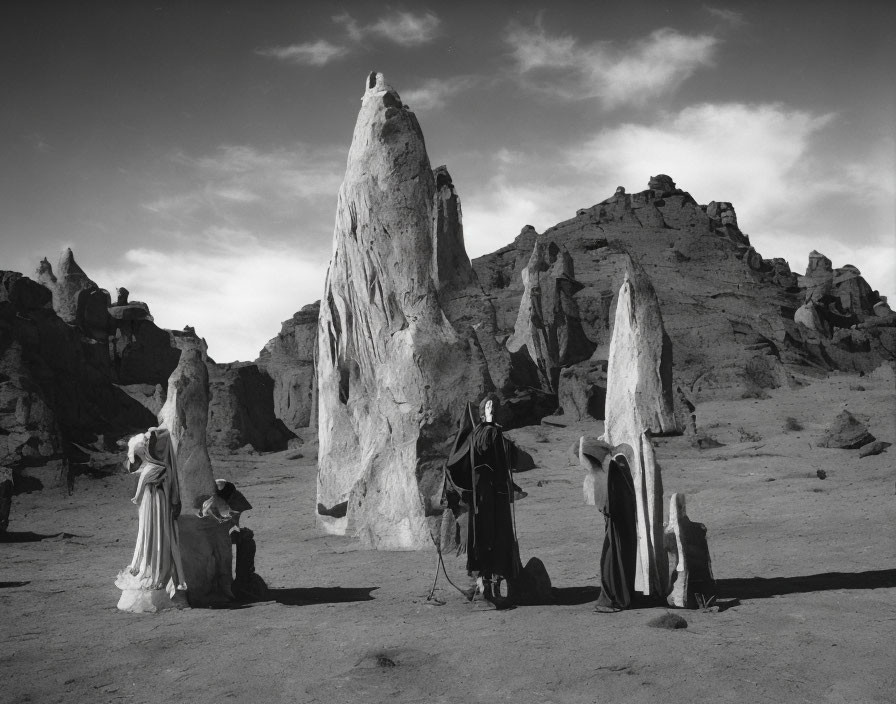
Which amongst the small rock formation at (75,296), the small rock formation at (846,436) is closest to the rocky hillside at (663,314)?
the small rock formation at (846,436)

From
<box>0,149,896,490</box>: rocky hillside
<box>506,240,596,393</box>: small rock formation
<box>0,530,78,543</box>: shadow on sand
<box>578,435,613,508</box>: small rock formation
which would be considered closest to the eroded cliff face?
<box>0,149,896,490</box>: rocky hillside

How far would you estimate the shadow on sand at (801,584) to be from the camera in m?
7.16

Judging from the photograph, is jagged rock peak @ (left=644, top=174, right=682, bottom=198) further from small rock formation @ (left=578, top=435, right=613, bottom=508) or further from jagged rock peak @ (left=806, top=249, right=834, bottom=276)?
small rock formation @ (left=578, top=435, right=613, bottom=508)

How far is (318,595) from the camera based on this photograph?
327 inches

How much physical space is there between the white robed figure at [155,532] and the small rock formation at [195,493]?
261mm

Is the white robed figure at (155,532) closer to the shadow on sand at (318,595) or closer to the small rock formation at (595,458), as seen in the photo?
the shadow on sand at (318,595)

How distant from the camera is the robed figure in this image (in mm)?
7305

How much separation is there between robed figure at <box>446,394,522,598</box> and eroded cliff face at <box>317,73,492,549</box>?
12.7 feet

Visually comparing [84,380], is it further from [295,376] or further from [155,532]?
[155,532]

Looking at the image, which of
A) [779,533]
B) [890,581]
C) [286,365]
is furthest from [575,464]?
[286,365]

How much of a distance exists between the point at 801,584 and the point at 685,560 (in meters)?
1.57

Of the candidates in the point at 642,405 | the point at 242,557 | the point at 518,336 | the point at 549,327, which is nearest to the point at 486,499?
the point at 642,405

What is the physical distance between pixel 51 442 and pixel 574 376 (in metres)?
17.4

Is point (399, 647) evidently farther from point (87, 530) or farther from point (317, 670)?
point (87, 530)
